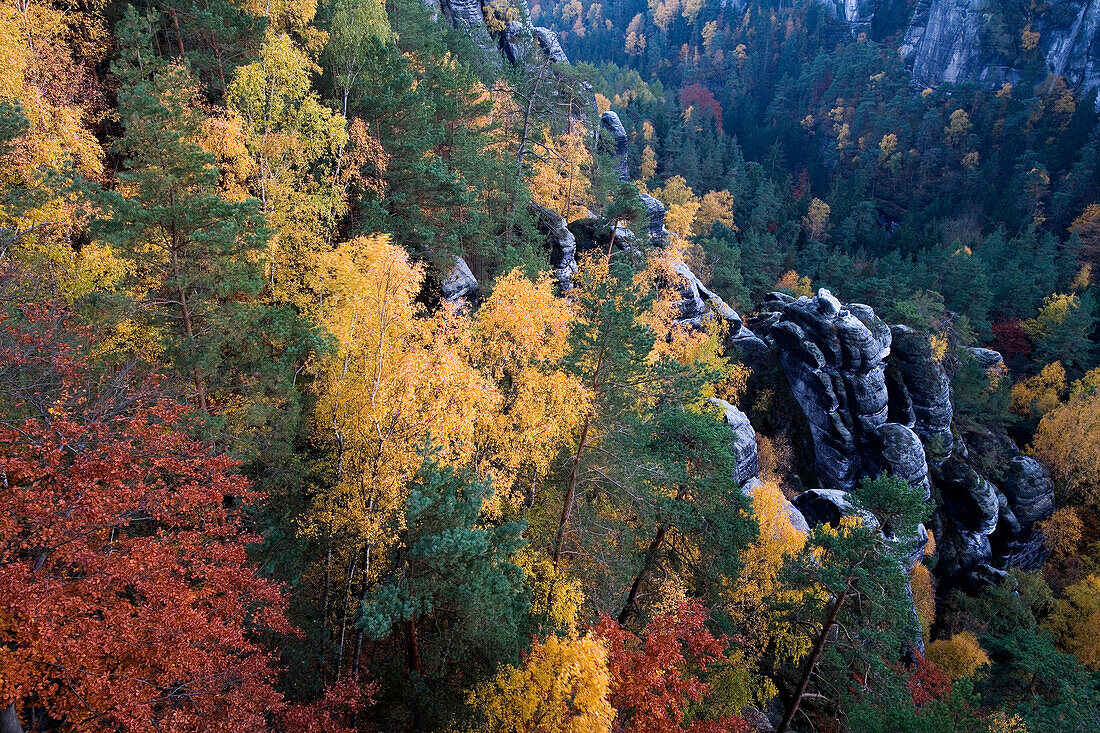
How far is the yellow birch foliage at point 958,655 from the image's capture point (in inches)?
1187

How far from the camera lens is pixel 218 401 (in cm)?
1572

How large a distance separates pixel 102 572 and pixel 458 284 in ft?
56.3

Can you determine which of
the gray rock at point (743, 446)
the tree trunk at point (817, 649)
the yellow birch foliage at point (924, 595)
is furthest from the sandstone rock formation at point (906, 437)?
the tree trunk at point (817, 649)

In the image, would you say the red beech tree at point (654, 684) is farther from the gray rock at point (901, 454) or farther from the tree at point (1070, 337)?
the tree at point (1070, 337)

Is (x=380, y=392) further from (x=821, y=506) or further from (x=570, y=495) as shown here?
(x=821, y=506)

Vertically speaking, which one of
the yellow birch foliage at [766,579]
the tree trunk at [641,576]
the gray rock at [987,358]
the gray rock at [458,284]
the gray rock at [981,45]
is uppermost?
the gray rock at [981,45]

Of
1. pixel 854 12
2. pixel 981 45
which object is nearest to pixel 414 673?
pixel 981 45

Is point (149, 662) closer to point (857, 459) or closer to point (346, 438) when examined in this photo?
point (346, 438)

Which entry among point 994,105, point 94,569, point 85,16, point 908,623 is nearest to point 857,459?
point 908,623

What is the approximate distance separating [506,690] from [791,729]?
1532cm

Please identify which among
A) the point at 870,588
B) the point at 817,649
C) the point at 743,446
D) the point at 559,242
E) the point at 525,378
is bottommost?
the point at 743,446

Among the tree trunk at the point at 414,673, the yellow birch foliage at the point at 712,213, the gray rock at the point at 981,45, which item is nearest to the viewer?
the tree trunk at the point at 414,673

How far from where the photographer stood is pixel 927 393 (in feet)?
135

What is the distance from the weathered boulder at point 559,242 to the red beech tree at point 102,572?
78.7 feet
